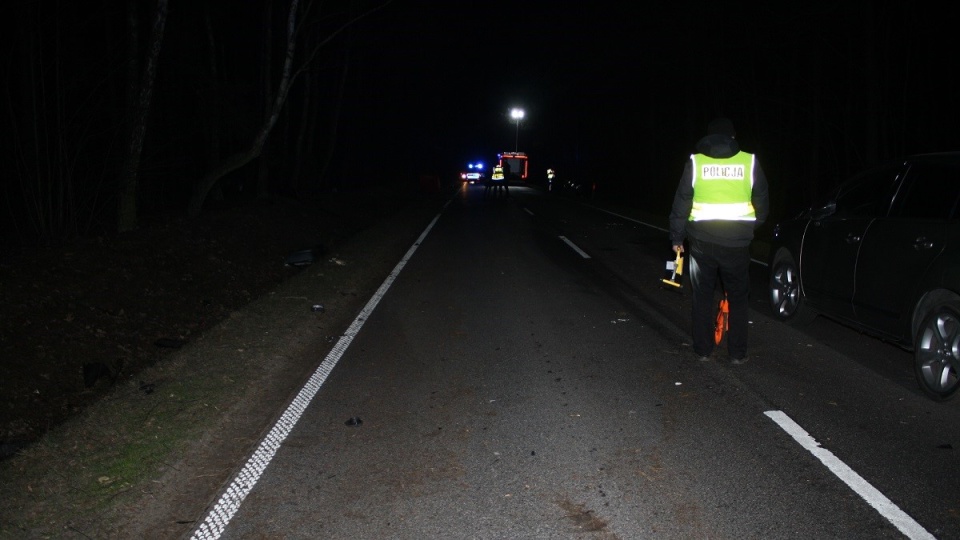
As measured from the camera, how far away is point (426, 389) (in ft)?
20.5

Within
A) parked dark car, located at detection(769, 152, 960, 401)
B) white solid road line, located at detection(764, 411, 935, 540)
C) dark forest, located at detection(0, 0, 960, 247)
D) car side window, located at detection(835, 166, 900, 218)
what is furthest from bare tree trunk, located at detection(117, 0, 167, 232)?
white solid road line, located at detection(764, 411, 935, 540)

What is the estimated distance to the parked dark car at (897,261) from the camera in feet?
18.9

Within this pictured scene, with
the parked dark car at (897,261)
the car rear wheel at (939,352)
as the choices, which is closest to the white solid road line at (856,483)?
the car rear wheel at (939,352)

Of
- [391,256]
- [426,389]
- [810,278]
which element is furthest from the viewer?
[391,256]

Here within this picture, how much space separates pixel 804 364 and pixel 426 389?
3.54m

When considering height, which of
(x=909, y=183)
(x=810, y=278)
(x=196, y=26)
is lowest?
(x=810, y=278)

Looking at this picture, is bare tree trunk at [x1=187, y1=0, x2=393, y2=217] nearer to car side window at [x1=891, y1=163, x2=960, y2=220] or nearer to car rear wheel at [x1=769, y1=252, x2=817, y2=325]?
car rear wheel at [x1=769, y1=252, x2=817, y2=325]

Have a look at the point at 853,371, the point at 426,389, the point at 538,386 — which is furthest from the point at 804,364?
the point at 426,389

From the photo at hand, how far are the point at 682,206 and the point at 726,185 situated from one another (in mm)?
459

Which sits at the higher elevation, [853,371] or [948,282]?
[948,282]

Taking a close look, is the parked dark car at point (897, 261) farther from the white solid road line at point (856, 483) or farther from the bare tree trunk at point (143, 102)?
the bare tree trunk at point (143, 102)

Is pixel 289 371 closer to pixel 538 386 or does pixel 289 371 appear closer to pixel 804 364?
pixel 538 386

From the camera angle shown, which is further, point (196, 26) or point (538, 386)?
point (196, 26)

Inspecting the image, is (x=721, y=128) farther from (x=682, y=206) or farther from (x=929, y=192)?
(x=929, y=192)
